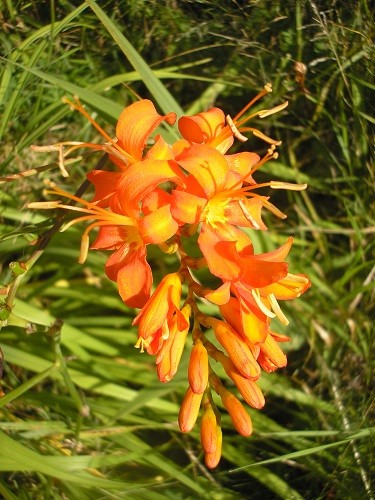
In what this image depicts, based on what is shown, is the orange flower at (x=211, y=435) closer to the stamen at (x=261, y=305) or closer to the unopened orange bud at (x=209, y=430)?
the unopened orange bud at (x=209, y=430)

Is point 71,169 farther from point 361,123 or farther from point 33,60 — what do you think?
point 361,123

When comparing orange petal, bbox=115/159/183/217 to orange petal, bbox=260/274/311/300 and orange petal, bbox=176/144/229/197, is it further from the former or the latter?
orange petal, bbox=260/274/311/300

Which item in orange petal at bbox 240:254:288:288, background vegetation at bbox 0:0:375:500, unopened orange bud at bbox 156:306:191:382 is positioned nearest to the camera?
orange petal at bbox 240:254:288:288

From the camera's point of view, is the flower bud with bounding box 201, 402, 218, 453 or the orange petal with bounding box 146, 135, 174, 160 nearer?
the orange petal with bounding box 146, 135, 174, 160

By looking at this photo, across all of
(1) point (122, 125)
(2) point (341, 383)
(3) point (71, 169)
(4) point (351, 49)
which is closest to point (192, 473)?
(2) point (341, 383)

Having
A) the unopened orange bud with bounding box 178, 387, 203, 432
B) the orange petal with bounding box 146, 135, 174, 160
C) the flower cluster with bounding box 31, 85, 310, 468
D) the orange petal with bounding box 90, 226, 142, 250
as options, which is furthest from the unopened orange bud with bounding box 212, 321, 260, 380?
the orange petal with bounding box 146, 135, 174, 160

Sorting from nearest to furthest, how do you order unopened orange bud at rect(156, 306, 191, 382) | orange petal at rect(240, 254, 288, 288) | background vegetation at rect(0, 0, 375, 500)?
orange petal at rect(240, 254, 288, 288)
unopened orange bud at rect(156, 306, 191, 382)
background vegetation at rect(0, 0, 375, 500)

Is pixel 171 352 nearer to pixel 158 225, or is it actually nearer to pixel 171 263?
pixel 158 225

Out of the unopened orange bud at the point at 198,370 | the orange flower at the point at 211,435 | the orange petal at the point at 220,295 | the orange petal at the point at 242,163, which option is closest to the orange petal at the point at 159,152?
the orange petal at the point at 242,163
